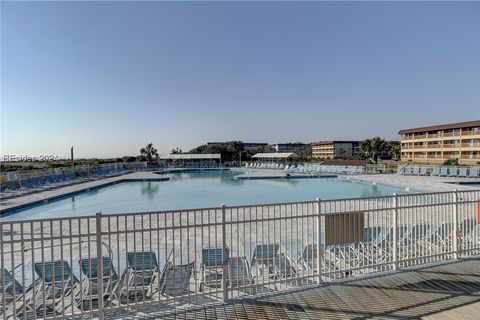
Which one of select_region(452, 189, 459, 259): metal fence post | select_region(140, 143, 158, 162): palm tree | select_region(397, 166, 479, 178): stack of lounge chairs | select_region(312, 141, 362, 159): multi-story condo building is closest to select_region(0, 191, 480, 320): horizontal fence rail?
select_region(452, 189, 459, 259): metal fence post

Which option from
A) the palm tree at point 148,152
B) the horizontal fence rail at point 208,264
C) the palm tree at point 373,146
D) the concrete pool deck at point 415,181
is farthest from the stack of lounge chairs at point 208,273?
the palm tree at point 373,146

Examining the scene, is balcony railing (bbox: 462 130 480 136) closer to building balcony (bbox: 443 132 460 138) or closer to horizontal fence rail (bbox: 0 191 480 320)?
building balcony (bbox: 443 132 460 138)

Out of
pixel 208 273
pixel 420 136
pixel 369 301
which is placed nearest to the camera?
pixel 369 301

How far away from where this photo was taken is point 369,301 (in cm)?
304

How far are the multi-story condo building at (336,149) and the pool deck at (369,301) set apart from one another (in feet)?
244

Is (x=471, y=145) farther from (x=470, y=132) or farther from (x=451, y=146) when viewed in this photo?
(x=451, y=146)

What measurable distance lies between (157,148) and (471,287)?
38.7m

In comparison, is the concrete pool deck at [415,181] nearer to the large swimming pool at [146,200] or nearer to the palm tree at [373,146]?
the large swimming pool at [146,200]

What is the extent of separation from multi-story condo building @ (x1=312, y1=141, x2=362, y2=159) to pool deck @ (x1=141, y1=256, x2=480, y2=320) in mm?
74499

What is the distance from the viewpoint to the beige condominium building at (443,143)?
36.8 metres

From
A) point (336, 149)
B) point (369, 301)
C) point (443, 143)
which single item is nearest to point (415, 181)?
point (369, 301)

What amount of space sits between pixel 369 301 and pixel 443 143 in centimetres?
4917

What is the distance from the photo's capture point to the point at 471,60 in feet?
56.1

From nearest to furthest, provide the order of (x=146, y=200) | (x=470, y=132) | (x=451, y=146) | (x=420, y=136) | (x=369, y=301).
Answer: (x=369, y=301)
(x=146, y=200)
(x=470, y=132)
(x=451, y=146)
(x=420, y=136)
